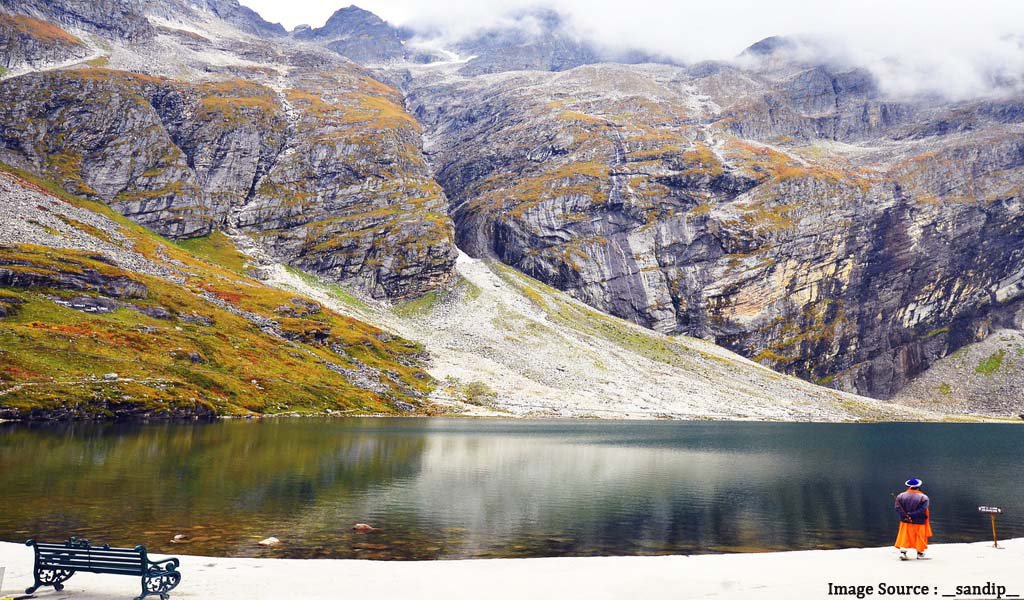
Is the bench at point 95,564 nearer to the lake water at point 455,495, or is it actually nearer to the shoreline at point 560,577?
the shoreline at point 560,577

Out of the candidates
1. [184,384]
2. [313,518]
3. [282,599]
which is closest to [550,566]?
[282,599]

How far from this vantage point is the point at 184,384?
98750 mm

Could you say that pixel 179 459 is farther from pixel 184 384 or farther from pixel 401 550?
pixel 184 384

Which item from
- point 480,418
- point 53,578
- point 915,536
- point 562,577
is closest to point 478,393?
point 480,418

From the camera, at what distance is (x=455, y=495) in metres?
37.6

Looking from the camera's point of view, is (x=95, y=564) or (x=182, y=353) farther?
(x=182, y=353)

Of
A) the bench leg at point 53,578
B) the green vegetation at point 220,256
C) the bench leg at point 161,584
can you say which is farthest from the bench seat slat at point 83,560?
the green vegetation at point 220,256

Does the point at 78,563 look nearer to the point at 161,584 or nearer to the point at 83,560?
the point at 83,560

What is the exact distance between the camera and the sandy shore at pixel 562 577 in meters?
15.4

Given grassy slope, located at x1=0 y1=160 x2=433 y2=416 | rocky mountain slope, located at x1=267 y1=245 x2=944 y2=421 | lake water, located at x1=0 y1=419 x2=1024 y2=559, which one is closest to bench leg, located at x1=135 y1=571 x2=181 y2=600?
lake water, located at x1=0 y1=419 x2=1024 y2=559

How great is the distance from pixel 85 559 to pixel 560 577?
1169 centimetres

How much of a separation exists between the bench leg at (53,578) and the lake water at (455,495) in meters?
7.23

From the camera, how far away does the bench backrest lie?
15.3 meters

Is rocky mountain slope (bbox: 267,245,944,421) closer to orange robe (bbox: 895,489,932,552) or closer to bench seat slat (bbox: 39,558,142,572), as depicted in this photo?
orange robe (bbox: 895,489,932,552)
